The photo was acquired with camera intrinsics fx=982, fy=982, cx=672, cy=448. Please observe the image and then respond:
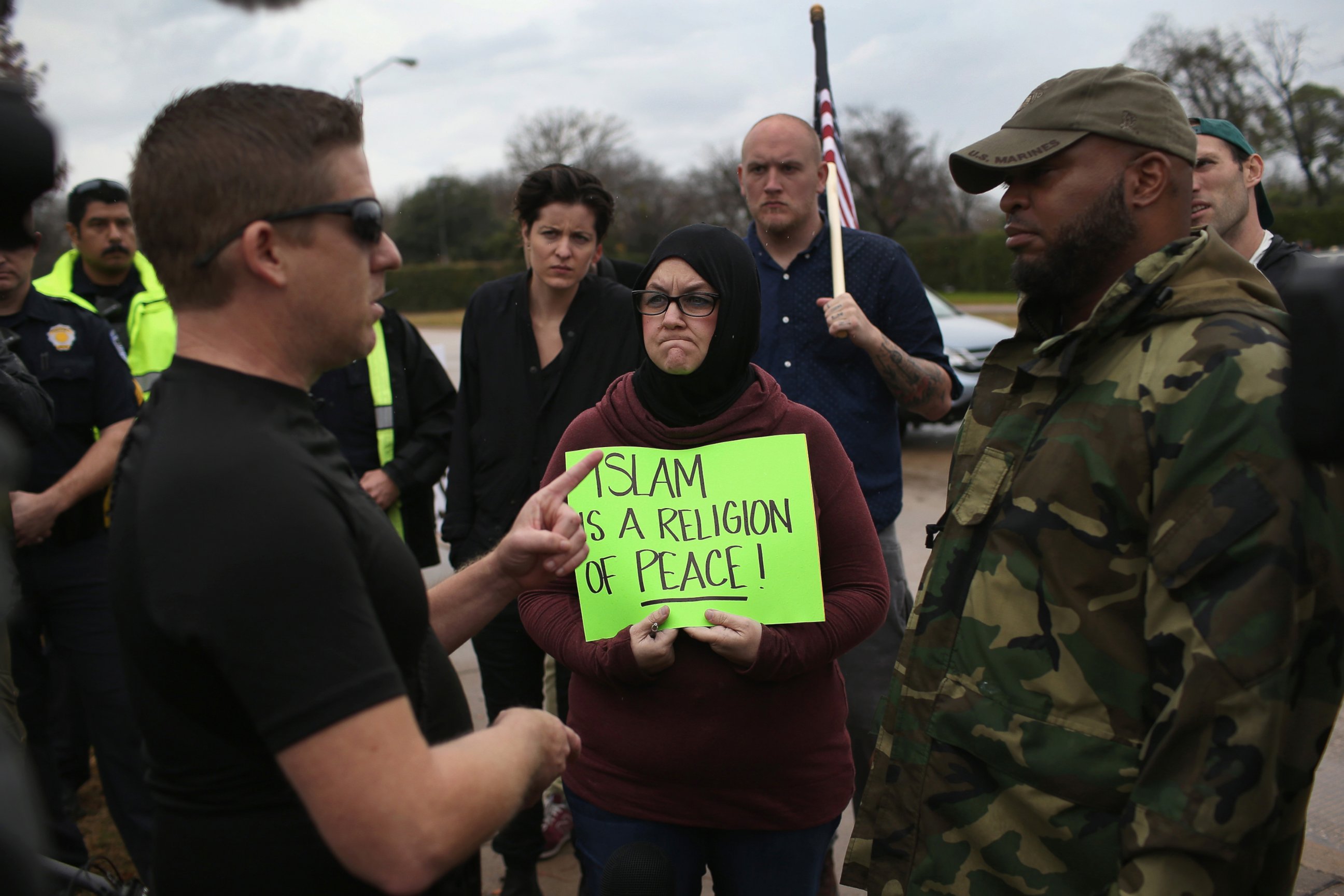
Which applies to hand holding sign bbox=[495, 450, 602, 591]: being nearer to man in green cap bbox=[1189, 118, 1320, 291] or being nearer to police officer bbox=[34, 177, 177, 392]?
man in green cap bbox=[1189, 118, 1320, 291]

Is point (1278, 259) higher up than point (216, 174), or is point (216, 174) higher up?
point (216, 174)

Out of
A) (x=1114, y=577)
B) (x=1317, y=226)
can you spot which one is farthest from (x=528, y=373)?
(x=1317, y=226)

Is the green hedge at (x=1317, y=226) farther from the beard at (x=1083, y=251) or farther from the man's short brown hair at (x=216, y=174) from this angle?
the man's short brown hair at (x=216, y=174)

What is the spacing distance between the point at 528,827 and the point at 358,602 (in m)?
2.27

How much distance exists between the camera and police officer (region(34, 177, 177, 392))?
13.9 feet

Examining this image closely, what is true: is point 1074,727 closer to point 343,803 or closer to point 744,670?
point 744,670

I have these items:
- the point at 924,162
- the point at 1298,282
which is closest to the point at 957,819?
the point at 1298,282

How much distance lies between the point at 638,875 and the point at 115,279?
3.89 metres

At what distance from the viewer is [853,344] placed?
3361 mm

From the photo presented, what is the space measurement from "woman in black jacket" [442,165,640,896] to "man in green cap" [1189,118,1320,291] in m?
2.00

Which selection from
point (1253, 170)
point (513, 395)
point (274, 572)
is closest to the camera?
point (274, 572)

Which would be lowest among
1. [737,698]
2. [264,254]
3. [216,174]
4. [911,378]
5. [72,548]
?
[737,698]

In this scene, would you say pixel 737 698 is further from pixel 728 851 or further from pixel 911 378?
pixel 911 378

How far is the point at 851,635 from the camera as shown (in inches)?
88.9
